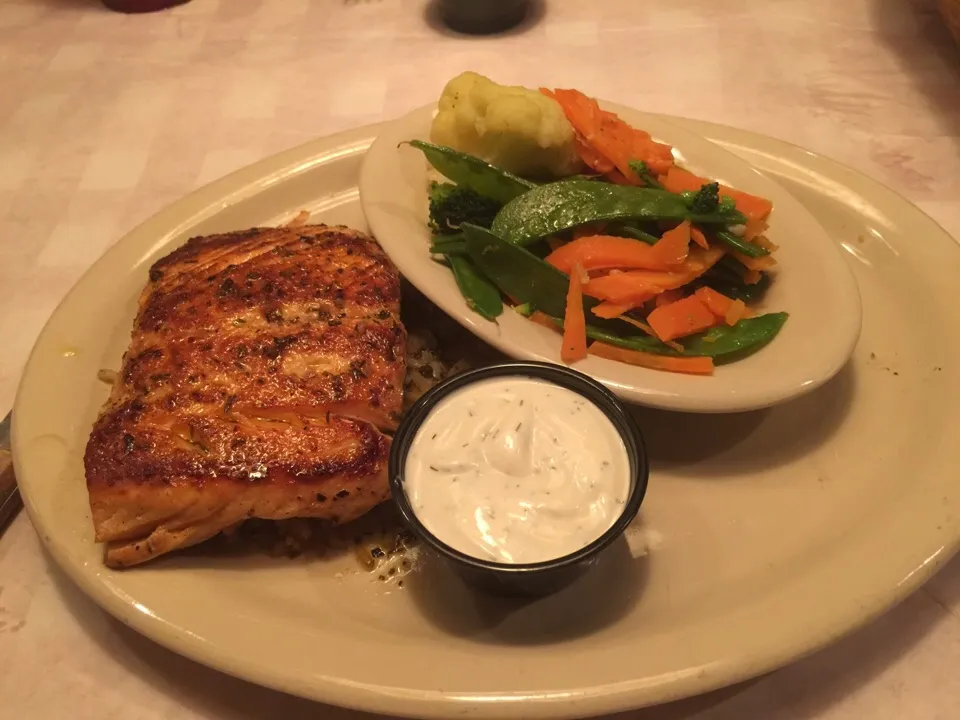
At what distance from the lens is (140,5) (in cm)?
475

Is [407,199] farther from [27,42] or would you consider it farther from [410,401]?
[27,42]

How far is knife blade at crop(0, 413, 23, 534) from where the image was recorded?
2160 millimetres

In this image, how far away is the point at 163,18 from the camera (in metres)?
4.71

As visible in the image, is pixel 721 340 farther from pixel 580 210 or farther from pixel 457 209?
pixel 457 209

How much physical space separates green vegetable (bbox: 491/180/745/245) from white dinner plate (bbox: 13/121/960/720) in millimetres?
614

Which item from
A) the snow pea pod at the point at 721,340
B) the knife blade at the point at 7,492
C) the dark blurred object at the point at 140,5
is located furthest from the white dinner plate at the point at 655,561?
the dark blurred object at the point at 140,5

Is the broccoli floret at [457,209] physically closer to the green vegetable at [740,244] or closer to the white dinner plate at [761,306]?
the white dinner plate at [761,306]

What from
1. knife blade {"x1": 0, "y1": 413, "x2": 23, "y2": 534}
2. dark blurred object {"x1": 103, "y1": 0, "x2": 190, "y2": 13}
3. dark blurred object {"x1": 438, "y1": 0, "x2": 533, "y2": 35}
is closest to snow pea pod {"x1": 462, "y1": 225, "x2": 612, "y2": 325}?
knife blade {"x1": 0, "y1": 413, "x2": 23, "y2": 534}

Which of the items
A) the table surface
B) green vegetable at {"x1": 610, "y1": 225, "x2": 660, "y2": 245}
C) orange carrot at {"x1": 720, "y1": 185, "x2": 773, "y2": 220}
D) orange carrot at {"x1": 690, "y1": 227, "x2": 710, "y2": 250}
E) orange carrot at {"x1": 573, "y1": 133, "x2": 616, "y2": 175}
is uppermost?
orange carrot at {"x1": 573, "y1": 133, "x2": 616, "y2": 175}

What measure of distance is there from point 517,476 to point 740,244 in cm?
114

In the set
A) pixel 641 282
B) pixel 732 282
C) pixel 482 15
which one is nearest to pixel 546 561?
pixel 641 282

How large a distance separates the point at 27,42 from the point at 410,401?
3890mm

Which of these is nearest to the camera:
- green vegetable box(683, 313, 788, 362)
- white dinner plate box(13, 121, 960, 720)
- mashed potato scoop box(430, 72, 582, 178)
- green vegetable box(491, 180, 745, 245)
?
white dinner plate box(13, 121, 960, 720)

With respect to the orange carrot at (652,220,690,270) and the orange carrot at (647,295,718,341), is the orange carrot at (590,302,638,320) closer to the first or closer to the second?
the orange carrot at (647,295,718,341)
